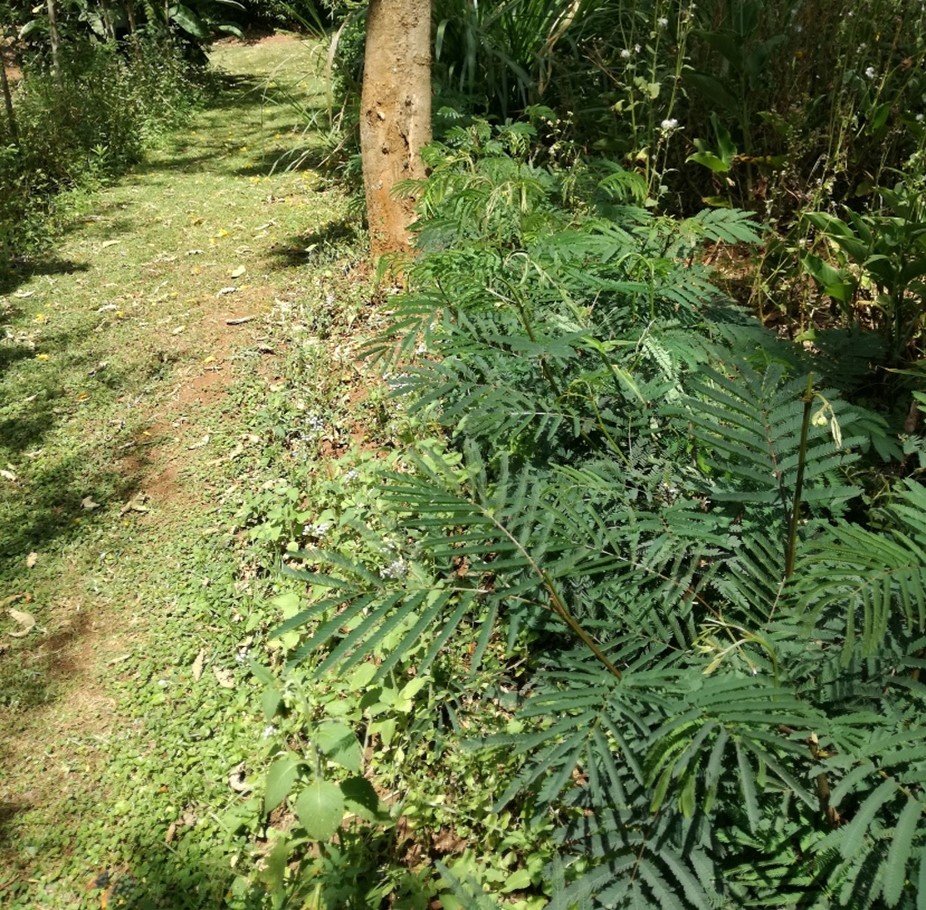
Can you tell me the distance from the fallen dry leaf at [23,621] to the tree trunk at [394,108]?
237cm

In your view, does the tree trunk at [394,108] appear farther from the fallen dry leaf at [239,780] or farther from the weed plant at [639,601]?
the fallen dry leaf at [239,780]

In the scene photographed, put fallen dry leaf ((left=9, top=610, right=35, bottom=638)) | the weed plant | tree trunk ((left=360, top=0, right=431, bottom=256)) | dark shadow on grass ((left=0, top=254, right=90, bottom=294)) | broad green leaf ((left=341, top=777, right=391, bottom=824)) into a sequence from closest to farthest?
the weed plant, broad green leaf ((left=341, top=777, right=391, bottom=824)), fallen dry leaf ((left=9, top=610, right=35, bottom=638)), tree trunk ((left=360, top=0, right=431, bottom=256)), dark shadow on grass ((left=0, top=254, right=90, bottom=294))

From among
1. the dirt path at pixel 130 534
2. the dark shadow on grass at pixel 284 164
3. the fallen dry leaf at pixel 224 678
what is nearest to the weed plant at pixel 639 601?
the fallen dry leaf at pixel 224 678

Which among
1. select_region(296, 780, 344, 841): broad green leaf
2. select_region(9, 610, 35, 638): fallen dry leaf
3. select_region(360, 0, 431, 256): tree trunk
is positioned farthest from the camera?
select_region(360, 0, 431, 256): tree trunk

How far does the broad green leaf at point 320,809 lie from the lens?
69.3 inches

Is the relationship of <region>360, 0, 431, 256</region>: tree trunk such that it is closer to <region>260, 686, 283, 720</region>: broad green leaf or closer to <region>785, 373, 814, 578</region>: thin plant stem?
<region>260, 686, 283, 720</region>: broad green leaf

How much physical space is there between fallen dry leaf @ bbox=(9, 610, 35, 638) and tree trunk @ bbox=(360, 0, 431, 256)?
237 centimetres

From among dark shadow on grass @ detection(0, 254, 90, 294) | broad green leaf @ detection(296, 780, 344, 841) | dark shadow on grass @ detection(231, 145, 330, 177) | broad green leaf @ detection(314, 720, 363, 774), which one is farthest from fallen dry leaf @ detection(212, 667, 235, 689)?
dark shadow on grass @ detection(231, 145, 330, 177)

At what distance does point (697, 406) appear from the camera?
1.72 metres

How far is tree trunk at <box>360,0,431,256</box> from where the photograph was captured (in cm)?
426

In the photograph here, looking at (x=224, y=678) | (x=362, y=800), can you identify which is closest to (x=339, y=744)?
(x=362, y=800)

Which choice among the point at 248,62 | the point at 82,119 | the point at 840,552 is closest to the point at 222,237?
the point at 82,119

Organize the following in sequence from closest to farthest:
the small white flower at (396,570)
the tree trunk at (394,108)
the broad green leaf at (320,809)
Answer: the broad green leaf at (320,809) < the small white flower at (396,570) < the tree trunk at (394,108)

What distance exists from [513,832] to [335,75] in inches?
256
